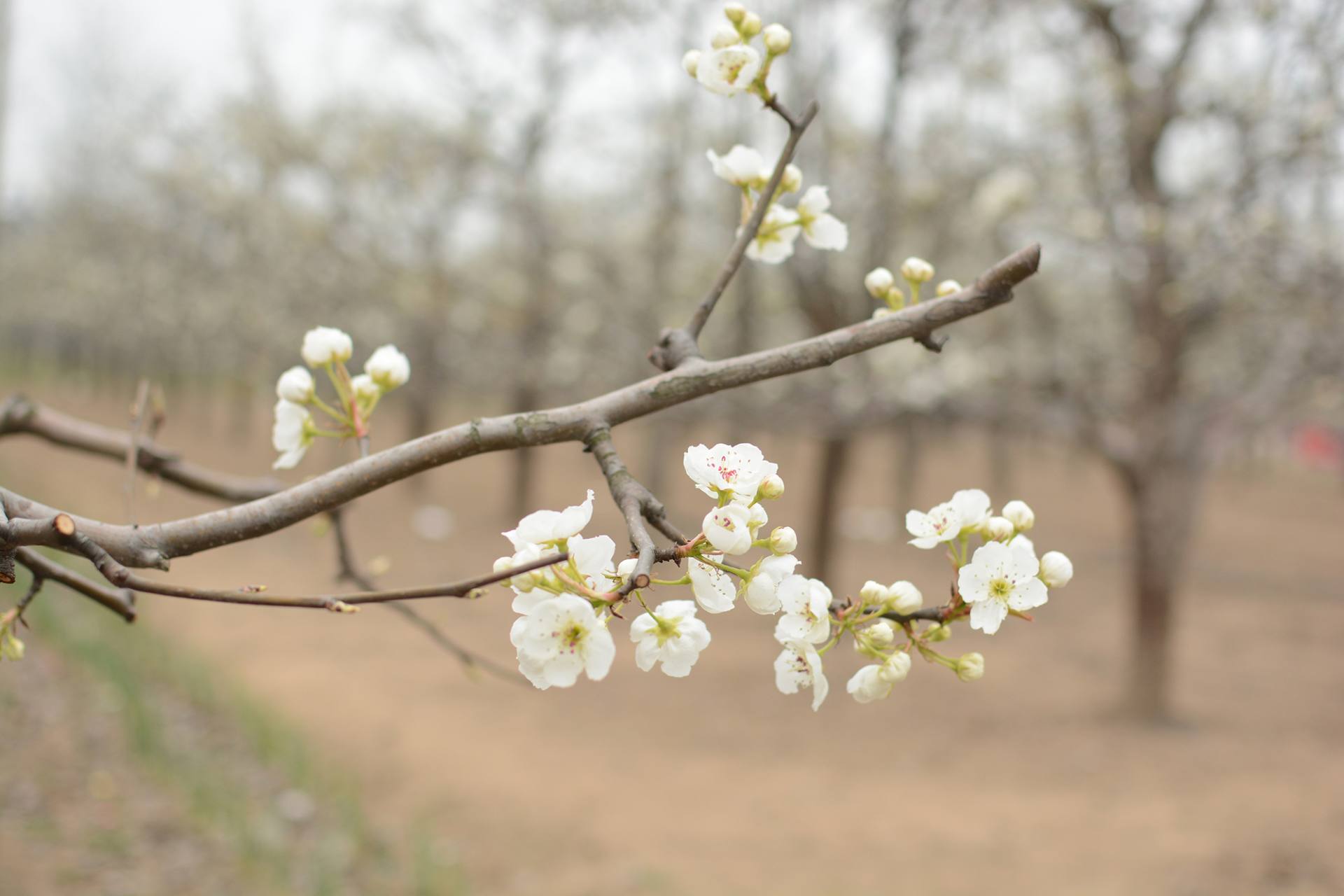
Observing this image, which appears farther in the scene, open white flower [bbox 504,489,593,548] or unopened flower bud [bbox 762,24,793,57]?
unopened flower bud [bbox 762,24,793,57]

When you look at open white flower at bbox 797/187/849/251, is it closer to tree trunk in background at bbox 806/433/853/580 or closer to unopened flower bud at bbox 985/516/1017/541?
unopened flower bud at bbox 985/516/1017/541

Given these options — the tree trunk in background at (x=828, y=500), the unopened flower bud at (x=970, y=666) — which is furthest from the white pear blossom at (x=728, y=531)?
the tree trunk in background at (x=828, y=500)

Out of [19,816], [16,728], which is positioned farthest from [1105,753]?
[16,728]

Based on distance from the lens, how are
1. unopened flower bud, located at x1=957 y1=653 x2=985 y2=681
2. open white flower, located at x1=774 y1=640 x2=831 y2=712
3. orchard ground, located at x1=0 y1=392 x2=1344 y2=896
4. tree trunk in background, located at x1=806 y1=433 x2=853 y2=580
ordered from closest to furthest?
open white flower, located at x1=774 y1=640 x2=831 y2=712 < unopened flower bud, located at x1=957 y1=653 x2=985 y2=681 < orchard ground, located at x1=0 y1=392 x2=1344 y2=896 < tree trunk in background, located at x1=806 y1=433 x2=853 y2=580

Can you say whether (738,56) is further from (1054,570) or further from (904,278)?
(1054,570)

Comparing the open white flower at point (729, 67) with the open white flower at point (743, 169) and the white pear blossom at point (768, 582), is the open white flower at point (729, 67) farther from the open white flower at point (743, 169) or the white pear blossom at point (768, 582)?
the white pear blossom at point (768, 582)

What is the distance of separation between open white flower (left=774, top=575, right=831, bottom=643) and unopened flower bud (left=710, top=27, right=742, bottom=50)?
2.23 feet

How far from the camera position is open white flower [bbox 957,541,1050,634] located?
95 centimetres

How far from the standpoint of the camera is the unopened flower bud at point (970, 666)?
3.40 feet

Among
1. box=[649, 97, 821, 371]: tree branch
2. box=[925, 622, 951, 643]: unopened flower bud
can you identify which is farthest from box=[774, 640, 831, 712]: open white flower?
box=[649, 97, 821, 371]: tree branch

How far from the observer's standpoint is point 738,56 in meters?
1.18

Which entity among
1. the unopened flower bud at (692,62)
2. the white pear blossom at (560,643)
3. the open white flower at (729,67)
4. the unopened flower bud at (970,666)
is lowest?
the white pear blossom at (560,643)

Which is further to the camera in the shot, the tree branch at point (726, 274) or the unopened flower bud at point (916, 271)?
the unopened flower bud at point (916, 271)

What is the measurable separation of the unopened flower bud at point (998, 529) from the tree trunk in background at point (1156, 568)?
6.18m
